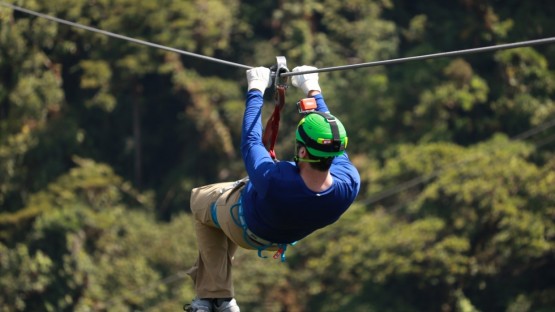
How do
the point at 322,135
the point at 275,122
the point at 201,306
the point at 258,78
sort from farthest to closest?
the point at 201,306 < the point at 275,122 < the point at 258,78 < the point at 322,135

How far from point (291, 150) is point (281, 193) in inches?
635

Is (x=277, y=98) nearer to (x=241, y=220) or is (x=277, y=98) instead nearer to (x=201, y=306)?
(x=241, y=220)

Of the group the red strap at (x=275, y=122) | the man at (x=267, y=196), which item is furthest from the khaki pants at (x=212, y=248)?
the red strap at (x=275, y=122)

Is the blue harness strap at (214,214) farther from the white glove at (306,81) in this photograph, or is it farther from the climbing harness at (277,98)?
the white glove at (306,81)

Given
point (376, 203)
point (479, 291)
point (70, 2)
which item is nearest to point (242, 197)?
point (479, 291)

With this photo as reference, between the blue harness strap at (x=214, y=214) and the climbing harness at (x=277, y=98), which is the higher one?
the climbing harness at (x=277, y=98)

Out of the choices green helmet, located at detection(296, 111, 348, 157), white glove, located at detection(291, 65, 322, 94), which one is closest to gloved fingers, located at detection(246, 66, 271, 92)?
white glove, located at detection(291, 65, 322, 94)

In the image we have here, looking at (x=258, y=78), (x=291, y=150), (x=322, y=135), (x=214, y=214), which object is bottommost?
(x=214, y=214)

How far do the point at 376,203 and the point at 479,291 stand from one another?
2.42 metres

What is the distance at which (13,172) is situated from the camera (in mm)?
20078

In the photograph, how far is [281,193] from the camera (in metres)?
5.13

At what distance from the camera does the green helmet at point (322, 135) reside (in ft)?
16.5

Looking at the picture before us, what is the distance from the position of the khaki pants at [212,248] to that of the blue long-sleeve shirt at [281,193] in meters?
0.29

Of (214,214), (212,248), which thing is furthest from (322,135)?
(212,248)
